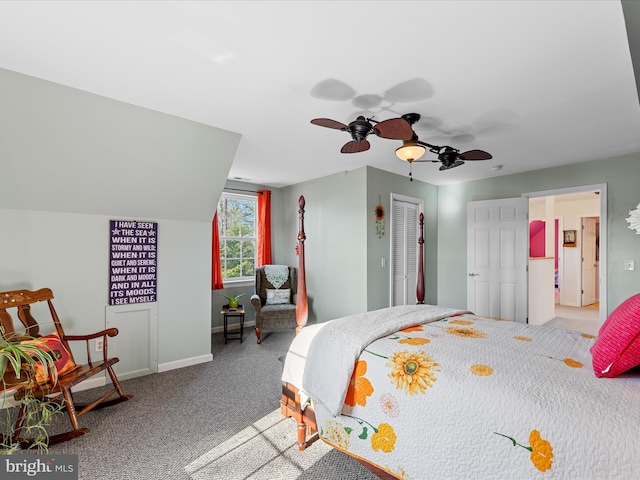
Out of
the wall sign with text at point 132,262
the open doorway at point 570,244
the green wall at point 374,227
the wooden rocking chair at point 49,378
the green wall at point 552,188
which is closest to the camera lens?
the wooden rocking chair at point 49,378

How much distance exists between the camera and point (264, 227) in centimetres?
547

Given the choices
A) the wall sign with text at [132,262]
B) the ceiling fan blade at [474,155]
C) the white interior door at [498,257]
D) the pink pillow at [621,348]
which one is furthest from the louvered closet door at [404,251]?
the pink pillow at [621,348]

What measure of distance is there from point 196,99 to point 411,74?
1.55 meters

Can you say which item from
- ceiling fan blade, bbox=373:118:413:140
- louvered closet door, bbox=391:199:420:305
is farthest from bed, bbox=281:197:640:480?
louvered closet door, bbox=391:199:420:305

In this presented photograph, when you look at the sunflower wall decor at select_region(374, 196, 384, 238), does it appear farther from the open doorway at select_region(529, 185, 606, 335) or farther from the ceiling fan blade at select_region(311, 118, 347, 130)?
the open doorway at select_region(529, 185, 606, 335)

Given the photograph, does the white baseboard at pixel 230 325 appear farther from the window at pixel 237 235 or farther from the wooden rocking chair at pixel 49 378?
the wooden rocking chair at pixel 49 378

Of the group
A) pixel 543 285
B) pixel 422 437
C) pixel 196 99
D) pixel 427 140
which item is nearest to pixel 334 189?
pixel 427 140

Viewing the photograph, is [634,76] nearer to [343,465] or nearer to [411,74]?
[411,74]

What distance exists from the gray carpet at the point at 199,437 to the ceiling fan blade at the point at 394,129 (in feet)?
6.88

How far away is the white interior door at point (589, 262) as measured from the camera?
703cm

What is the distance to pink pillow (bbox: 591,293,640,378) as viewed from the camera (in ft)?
4.38

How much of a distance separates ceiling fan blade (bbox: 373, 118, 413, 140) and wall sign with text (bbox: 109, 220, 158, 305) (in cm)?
254

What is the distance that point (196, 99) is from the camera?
2441 millimetres

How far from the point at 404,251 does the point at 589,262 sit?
5137mm
